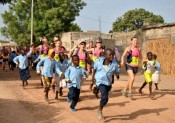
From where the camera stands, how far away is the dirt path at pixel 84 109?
8.39 meters

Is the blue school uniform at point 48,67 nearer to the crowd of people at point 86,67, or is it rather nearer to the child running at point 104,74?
the crowd of people at point 86,67

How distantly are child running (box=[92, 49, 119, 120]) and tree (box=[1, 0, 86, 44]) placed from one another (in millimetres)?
31473

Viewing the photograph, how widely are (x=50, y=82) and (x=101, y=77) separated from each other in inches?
110

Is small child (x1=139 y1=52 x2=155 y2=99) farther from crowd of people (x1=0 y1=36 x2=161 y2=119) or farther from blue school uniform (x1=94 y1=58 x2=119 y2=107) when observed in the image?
blue school uniform (x1=94 y1=58 x2=119 y2=107)

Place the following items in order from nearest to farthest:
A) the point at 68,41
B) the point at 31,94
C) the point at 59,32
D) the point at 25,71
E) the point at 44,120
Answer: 1. the point at 44,120
2. the point at 31,94
3. the point at 25,71
4. the point at 68,41
5. the point at 59,32

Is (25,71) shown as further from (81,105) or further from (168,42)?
(168,42)

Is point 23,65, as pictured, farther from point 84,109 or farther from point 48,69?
point 84,109

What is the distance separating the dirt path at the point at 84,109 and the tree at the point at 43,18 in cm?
2812

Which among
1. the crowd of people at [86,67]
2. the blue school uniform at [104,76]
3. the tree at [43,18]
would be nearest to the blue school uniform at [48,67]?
the crowd of people at [86,67]

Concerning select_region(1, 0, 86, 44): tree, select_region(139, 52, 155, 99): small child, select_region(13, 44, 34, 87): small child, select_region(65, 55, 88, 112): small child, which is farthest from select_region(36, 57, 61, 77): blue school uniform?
select_region(1, 0, 86, 44): tree

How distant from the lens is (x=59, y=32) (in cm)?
4112

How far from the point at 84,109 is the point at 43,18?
106 ft

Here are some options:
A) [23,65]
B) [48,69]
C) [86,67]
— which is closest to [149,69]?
[86,67]

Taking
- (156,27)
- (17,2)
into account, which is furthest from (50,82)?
(17,2)
